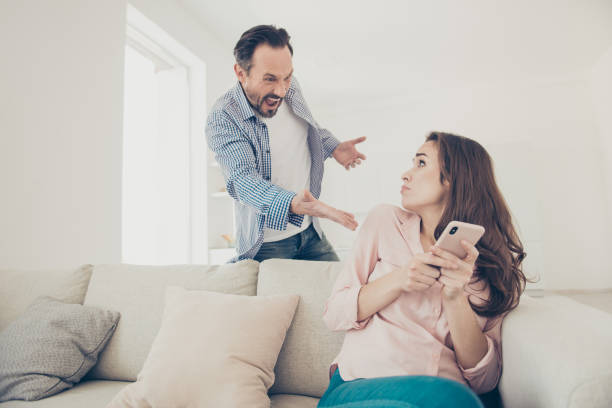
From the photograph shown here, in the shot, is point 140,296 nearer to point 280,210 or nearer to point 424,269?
point 280,210

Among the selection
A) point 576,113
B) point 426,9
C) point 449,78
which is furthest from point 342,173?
point 576,113

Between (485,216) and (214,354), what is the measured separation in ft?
2.72

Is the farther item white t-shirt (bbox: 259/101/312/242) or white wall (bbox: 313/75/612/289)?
white wall (bbox: 313/75/612/289)

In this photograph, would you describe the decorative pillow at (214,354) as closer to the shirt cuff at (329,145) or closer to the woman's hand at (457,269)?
the woman's hand at (457,269)

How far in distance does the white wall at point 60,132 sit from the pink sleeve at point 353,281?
1.90 metres

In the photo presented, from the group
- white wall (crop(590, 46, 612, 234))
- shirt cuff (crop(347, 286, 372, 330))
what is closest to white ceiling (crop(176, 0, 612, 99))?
white wall (crop(590, 46, 612, 234))

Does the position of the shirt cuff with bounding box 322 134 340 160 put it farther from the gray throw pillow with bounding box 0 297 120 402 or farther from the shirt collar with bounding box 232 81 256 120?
the gray throw pillow with bounding box 0 297 120 402

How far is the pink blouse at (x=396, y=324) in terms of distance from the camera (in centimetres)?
Answer: 89

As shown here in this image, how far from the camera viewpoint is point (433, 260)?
818 mm

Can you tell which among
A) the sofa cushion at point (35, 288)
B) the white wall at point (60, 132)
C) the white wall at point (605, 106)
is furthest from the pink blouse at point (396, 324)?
the white wall at point (605, 106)

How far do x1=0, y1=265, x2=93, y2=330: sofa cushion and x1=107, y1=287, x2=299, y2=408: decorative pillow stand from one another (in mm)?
554

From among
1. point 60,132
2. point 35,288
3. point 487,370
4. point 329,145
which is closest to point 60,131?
point 60,132

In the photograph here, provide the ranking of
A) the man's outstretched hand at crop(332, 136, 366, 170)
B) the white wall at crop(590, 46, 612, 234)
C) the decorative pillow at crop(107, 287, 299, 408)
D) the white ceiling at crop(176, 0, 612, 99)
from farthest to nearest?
the white wall at crop(590, 46, 612, 234) → the white ceiling at crop(176, 0, 612, 99) → the man's outstretched hand at crop(332, 136, 366, 170) → the decorative pillow at crop(107, 287, 299, 408)

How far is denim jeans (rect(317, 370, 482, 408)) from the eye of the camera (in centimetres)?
61
